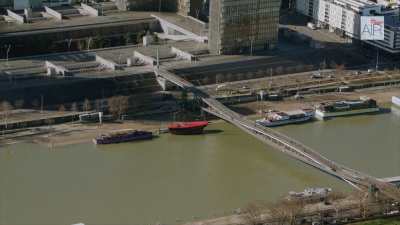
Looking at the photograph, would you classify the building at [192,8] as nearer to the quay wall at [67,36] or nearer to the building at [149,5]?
the building at [149,5]

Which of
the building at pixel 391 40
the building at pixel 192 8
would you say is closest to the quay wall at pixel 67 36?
the building at pixel 192 8

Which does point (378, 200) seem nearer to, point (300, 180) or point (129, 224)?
point (300, 180)

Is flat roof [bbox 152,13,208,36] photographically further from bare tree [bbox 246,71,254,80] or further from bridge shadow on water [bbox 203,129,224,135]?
bridge shadow on water [bbox 203,129,224,135]

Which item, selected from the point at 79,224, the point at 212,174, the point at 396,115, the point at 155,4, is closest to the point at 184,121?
the point at 212,174

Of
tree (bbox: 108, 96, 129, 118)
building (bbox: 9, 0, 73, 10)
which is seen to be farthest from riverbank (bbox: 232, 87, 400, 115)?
building (bbox: 9, 0, 73, 10)

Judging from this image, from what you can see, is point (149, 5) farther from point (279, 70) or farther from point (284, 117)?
point (284, 117)

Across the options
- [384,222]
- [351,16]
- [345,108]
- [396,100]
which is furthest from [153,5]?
[384,222]

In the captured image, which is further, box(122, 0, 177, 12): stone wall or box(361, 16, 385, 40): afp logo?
box(122, 0, 177, 12): stone wall
